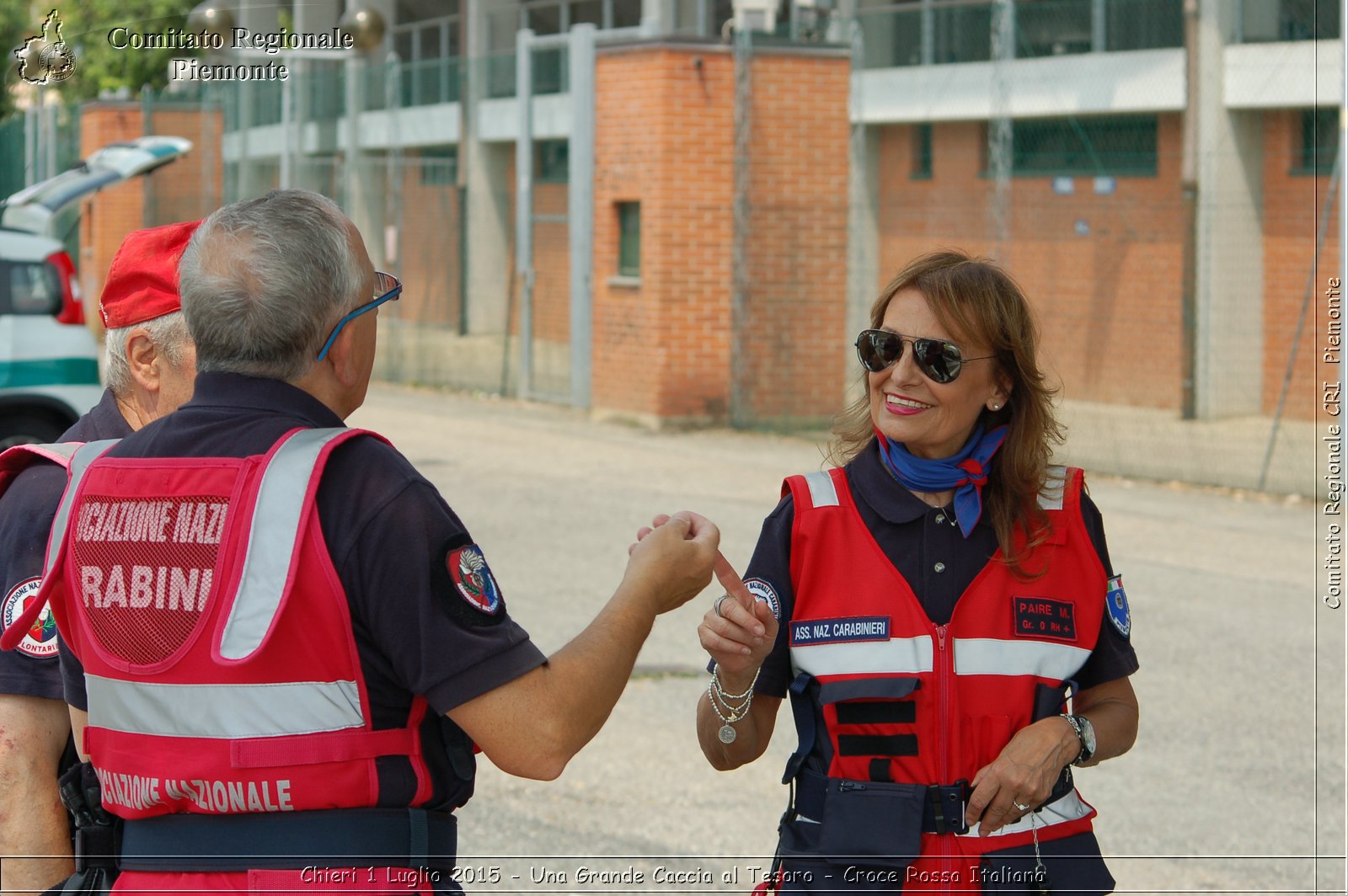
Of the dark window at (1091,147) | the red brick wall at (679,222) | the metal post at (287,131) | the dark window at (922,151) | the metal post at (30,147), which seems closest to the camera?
the red brick wall at (679,222)

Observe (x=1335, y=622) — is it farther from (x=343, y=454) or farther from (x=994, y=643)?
(x=343, y=454)

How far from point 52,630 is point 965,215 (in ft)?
50.8

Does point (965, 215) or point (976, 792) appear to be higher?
point (965, 215)

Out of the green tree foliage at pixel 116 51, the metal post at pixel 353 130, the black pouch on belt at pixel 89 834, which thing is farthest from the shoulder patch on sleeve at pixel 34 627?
the green tree foliage at pixel 116 51

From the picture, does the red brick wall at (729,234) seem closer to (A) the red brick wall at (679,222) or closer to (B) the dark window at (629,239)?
(A) the red brick wall at (679,222)

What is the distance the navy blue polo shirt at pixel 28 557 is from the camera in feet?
8.94

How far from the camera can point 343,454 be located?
220cm

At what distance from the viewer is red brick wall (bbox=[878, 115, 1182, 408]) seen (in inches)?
603

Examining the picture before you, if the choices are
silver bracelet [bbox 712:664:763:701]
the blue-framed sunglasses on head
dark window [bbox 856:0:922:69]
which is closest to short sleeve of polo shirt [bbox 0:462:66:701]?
the blue-framed sunglasses on head

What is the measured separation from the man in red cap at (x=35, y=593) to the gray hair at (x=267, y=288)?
0.63 meters

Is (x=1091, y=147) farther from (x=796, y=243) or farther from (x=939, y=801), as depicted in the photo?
(x=939, y=801)

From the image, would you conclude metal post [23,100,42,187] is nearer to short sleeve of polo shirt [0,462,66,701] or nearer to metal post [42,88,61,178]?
metal post [42,88,61,178]

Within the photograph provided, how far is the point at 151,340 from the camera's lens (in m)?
2.99

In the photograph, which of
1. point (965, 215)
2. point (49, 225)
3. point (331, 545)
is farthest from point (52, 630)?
point (965, 215)
